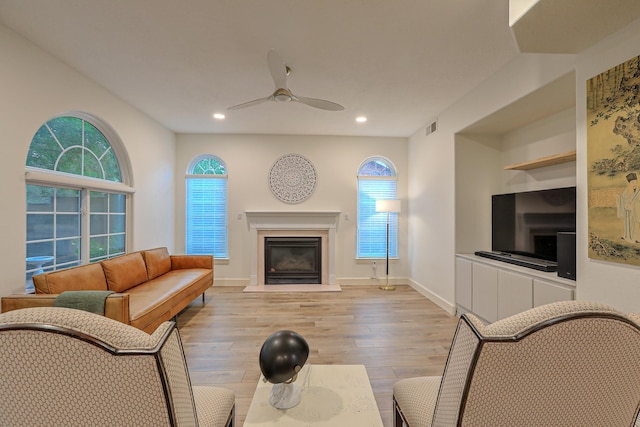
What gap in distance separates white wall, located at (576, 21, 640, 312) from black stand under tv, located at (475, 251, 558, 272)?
429mm

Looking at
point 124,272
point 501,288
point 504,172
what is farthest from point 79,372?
point 504,172

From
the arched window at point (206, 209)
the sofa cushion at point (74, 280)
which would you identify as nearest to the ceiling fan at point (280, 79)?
the sofa cushion at point (74, 280)

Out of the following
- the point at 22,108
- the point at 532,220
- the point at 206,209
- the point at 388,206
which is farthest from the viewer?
the point at 206,209

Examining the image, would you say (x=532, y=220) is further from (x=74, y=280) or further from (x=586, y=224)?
(x=74, y=280)

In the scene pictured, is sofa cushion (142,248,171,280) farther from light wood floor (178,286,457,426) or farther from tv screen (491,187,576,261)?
tv screen (491,187,576,261)

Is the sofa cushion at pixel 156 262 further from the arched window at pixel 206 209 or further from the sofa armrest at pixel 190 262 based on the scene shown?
A: the arched window at pixel 206 209

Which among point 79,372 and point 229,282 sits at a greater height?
point 79,372

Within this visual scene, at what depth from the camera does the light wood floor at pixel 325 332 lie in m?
2.22

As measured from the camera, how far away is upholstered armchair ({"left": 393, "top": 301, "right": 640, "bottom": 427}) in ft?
2.52

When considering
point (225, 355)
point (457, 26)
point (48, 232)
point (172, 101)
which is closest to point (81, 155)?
point (48, 232)

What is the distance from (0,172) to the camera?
A: 209 centimetres

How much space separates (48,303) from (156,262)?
1.73 m

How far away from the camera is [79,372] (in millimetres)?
728

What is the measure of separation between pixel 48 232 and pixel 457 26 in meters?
4.04
